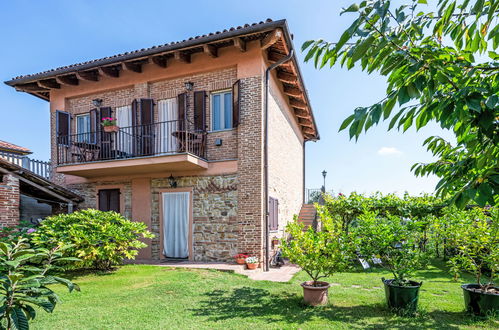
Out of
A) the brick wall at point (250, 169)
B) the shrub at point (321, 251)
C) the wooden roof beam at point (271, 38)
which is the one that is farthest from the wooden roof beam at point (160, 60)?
the shrub at point (321, 251)

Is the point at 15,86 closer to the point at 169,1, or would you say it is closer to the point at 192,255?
the point at 169,1

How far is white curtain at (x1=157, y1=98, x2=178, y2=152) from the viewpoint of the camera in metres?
9.29

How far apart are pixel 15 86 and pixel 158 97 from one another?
19.6ft

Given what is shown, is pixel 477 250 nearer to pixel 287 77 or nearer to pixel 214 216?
pixel 214 216

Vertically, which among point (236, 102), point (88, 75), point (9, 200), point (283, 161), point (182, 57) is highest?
point (182, 57)

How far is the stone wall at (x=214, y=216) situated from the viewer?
8445mm

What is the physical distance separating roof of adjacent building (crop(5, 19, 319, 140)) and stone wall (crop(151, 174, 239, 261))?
12.8 ft

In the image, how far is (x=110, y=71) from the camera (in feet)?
32.2

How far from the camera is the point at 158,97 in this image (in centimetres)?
964

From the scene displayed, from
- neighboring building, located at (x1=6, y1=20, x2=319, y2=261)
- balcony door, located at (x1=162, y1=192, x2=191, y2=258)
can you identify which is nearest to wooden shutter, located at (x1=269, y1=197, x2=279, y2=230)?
neighboring building, located at (x1=6, y1=20, x2=319, y2=261)

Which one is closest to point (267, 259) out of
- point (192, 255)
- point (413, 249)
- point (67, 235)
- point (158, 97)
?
point (192, 255)

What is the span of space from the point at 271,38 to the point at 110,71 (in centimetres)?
584

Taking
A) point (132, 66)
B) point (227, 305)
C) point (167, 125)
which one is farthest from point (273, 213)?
point (132, 66)

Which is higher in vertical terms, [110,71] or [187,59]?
[187,59]
